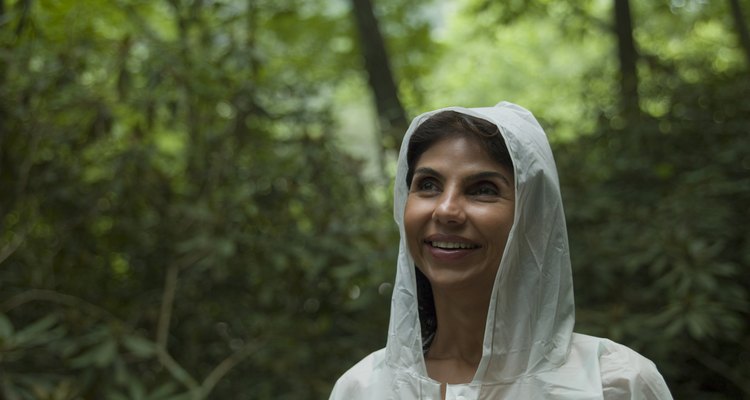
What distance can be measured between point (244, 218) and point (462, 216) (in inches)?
101

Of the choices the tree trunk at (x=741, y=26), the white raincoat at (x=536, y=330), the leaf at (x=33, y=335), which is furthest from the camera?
the tree trunk at (x=741, y=26)

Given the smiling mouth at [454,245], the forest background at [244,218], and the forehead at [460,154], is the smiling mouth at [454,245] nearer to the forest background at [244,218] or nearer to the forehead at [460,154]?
the forehead at [460,154]

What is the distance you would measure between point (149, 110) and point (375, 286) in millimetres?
1317

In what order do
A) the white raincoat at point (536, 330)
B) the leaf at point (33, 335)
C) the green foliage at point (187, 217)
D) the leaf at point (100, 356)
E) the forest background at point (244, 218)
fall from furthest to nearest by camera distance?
the green foliage at point (187, 217) → the forest background at point (244, 218) → the leaf at point (100, 356) → the leaf at point (33, 335) → the white raincoat at point (536, 330)

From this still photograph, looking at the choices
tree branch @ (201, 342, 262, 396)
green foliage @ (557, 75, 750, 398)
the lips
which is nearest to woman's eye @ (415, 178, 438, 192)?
the lips

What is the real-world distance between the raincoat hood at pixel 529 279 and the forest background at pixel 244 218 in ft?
6.02

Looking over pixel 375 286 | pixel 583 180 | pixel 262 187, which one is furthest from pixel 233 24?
pixel 583 180

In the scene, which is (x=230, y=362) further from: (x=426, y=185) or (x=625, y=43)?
(x=625, y=43)

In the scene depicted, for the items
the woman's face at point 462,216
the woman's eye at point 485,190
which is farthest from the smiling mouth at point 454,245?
the woman's eye at point 485,190

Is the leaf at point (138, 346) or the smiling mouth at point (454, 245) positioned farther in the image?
the leaf at point (138, 346)

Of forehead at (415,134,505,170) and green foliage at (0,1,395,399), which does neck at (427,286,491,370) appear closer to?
forehead at (415,134,505,170)

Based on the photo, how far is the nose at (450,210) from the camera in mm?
1763

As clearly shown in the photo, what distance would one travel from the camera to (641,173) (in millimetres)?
4520

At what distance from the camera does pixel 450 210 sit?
5.78ft
